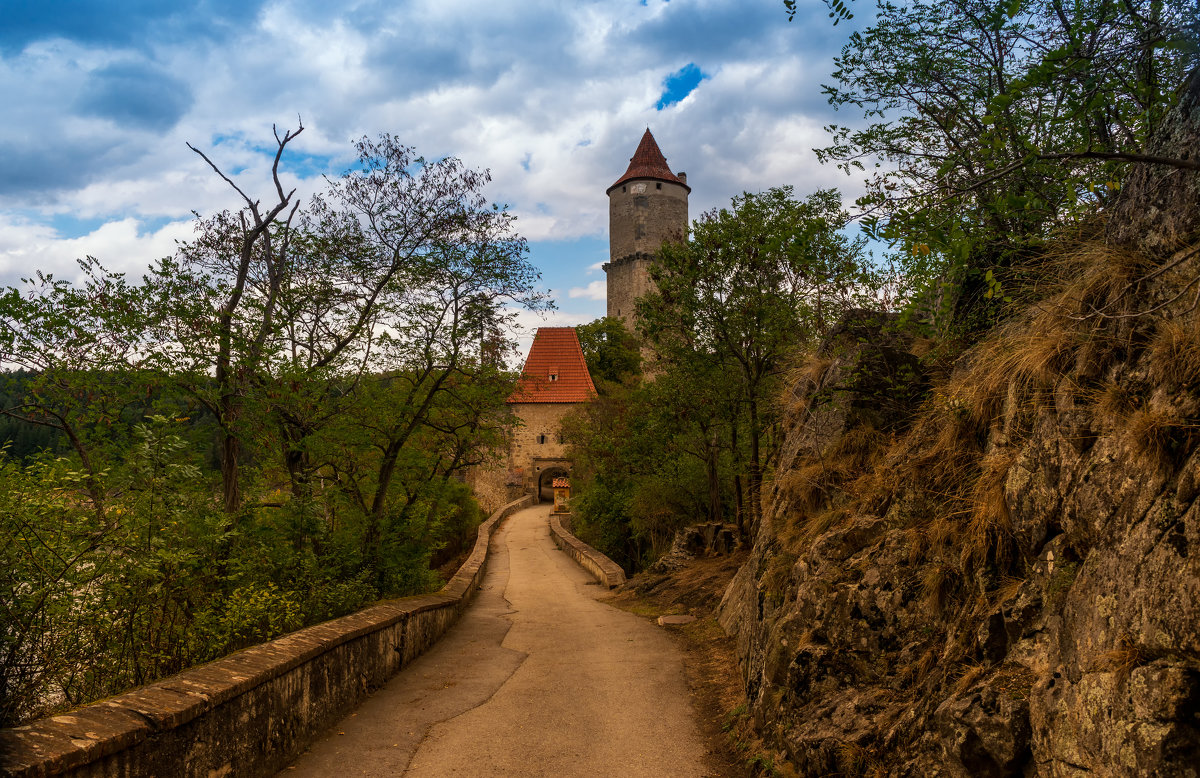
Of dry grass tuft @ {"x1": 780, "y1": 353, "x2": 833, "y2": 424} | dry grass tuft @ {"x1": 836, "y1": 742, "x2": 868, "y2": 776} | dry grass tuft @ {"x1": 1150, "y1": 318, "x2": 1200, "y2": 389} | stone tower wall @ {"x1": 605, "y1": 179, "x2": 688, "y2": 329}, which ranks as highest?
stone tower wall @ {"x1": 605, "y1": 179, "x2": 688, "y2": 329}

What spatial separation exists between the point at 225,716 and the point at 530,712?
9.54 feet

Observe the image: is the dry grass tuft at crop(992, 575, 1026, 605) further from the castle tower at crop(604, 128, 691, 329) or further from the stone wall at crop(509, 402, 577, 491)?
the castle tower at crop(604, 128, 691, 329)

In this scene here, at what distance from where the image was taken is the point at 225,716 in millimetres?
4344

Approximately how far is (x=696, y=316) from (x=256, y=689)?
949 centimetres

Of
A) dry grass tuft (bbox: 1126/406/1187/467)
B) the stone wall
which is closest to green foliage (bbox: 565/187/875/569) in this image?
dry grass tuft (bbox: 1126/406/1187/467)

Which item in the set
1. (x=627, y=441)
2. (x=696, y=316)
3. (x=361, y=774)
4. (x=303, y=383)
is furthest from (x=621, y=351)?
(x=361, y=774)

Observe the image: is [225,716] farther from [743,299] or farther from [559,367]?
[559,367]

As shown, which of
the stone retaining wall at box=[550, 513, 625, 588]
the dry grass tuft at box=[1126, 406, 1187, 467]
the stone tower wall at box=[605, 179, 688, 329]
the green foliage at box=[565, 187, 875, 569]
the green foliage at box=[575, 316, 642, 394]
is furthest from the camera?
the stone tower wall at box=[605, 179, 688, 329]

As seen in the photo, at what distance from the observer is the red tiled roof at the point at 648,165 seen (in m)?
58.5

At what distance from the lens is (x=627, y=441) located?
2009 centimetres

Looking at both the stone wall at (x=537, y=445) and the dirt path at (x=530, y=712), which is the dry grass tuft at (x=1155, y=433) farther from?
the stone wall at (x=537, y=445)

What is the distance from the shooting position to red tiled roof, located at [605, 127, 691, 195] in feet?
192

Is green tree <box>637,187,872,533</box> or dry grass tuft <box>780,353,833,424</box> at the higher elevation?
green tree <box>637,187,872,533</box>

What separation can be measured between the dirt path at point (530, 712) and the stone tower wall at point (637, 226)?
1894 inches
